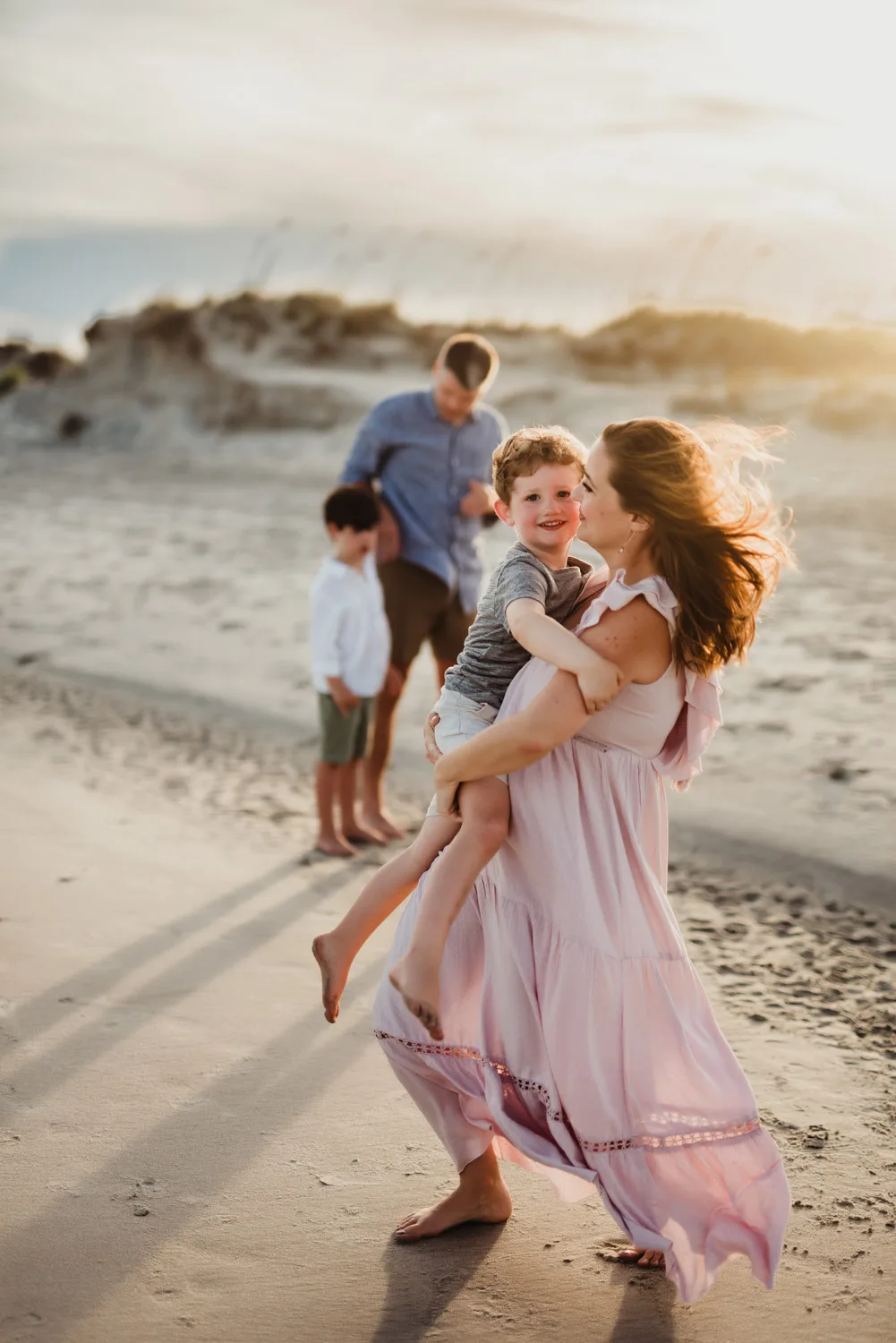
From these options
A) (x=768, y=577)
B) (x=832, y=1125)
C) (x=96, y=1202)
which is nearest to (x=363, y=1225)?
(x=96, y=1202)

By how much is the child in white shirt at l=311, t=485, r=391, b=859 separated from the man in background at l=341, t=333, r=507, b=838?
0.21 metres

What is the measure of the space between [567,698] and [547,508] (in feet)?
1.49

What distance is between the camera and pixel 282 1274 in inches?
110

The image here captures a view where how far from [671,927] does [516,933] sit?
302mm

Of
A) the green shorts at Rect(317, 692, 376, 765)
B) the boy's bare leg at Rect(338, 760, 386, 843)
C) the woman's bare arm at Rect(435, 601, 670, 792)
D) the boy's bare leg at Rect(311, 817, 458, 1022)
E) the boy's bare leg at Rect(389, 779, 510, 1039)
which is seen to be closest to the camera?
the woman's bare arm at Rect(435, 601, 670, 792)

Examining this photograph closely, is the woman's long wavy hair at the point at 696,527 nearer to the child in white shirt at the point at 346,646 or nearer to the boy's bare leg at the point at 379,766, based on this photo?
the child in white shirt at the point at 346,646

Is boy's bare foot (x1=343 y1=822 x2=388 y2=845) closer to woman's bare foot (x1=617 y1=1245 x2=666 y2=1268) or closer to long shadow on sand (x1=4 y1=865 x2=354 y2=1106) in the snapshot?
long shadow on sand (x1=4 y1=865 x2=354 y2=1106)

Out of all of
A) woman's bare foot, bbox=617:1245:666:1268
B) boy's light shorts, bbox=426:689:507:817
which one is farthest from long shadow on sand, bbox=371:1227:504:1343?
boy's light shorts, bbox=426:689:507:817

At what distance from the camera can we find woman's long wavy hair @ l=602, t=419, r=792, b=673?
257 cm

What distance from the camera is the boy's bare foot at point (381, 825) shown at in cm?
584

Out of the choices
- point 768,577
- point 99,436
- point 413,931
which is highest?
point 99,436

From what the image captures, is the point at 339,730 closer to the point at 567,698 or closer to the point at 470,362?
the point at 470,362

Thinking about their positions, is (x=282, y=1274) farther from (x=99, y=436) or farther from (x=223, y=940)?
(x=99, y=436)

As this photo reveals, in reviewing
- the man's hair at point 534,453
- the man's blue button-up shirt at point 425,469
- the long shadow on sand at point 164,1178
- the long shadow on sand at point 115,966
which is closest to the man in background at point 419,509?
the man's blue button-up shirt at point 425,469
